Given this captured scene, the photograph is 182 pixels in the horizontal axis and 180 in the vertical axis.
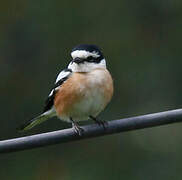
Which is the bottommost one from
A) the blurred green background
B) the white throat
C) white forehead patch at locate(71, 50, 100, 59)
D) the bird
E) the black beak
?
the blurred green background

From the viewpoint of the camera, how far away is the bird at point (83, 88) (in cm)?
535

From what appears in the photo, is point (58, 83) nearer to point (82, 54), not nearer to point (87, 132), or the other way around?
point (82, 54)

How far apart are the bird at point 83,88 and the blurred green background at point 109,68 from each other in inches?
146

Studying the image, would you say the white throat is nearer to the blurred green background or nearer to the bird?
the bird

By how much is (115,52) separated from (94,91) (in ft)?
18.5

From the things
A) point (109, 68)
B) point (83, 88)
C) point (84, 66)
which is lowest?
point (109, 68)

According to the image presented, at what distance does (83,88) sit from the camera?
534 centimetres

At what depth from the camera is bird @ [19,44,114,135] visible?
211 inches

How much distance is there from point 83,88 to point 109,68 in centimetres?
524

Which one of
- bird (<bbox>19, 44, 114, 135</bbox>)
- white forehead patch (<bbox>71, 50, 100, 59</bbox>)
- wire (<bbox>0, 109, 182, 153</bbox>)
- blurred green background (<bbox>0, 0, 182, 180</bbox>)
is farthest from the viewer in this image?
blurred green background (<bbox>0, 0, 182, 180</bbox>)

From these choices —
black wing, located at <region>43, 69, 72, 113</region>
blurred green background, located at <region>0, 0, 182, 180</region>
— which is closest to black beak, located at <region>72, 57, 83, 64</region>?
black wing, located at <region>43, 69, 72, 113</region>

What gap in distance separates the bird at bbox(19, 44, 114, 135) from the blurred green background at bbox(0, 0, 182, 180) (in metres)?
3.70

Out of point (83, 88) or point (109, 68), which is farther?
point (109, 68)

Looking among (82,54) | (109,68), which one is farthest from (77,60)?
(109,68)
